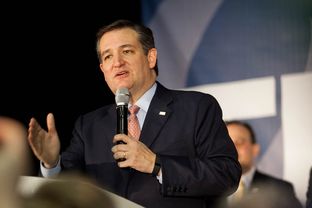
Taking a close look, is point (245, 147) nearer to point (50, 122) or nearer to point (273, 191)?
point (273, 191)

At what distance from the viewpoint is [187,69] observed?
459cm

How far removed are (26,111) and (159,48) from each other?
1.10 meters

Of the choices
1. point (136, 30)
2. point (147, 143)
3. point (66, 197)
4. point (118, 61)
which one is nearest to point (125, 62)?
point (118, 61)

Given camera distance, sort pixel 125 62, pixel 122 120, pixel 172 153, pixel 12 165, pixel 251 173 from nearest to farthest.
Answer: pixel 12 165 < pixel 122 120 < pixel 172 153 < pixel 125 62 < pixel 251 173

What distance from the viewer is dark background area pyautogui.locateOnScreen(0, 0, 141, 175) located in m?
4.29

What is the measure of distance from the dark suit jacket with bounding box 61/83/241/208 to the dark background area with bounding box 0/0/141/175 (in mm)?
1736

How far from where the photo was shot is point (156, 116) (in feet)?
8.20

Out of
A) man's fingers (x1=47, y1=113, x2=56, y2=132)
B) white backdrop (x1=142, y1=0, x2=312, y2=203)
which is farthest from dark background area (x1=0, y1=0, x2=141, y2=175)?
man's fingers (x1=47, y1=113, x2=56, y2=132)

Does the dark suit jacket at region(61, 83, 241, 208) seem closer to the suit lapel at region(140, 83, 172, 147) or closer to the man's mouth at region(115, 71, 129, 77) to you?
the suit lapel at region(140, 83, 172, 147)

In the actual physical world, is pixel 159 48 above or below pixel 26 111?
above

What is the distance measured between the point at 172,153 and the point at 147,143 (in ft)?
0.38

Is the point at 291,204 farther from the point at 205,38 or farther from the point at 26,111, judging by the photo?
the point at 26,111

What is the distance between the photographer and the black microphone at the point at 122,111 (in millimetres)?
2137

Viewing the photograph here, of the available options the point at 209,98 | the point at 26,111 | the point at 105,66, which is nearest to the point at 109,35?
the point at 105,66
